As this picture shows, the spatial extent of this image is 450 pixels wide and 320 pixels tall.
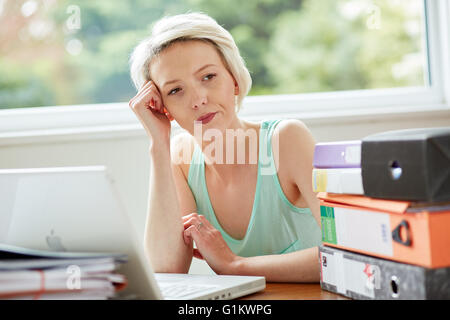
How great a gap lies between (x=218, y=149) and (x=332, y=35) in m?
1.74

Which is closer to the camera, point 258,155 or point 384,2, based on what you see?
point 258,155

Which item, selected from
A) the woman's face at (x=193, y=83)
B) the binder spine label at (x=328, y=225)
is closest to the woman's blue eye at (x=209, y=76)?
the woman's face at (x=193, y=83)

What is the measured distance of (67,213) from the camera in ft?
2.74

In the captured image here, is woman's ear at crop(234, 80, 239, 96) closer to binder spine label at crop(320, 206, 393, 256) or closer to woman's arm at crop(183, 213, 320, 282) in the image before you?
woman's arm at crop(183, 213, 320, 282)

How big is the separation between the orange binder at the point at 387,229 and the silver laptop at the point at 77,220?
0.67 feet

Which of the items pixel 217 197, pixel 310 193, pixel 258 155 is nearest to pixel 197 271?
pixel 217 197

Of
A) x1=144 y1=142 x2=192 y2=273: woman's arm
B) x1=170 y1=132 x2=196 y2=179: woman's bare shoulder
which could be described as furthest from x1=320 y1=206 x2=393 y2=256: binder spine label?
x1=170 y1=132 x2=196 y2=179: woman's bare shoulder

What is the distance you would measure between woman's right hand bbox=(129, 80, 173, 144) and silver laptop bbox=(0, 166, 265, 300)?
0.64 m

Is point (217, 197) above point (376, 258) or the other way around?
above

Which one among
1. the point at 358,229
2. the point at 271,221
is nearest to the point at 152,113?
the point at 271,221

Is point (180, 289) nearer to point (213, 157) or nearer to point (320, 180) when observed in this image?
point (320, 180)

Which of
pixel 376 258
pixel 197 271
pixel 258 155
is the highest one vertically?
pixel 258 155

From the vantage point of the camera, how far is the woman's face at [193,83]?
1484mm
